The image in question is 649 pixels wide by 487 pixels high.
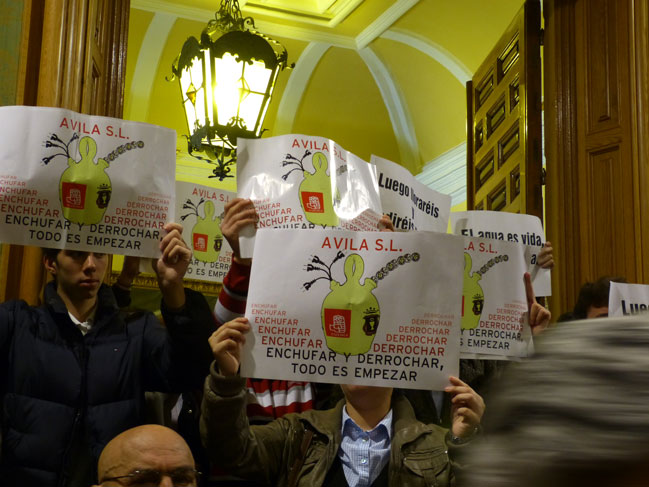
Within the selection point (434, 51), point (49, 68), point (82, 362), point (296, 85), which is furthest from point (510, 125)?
point (296, 85)

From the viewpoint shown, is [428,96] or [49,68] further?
[428,96]

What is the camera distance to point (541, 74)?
535 centimetres

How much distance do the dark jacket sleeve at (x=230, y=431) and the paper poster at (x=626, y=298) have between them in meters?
1.58

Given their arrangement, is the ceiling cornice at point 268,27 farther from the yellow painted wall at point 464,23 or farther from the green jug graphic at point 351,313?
the green jug graphic at point 351,313

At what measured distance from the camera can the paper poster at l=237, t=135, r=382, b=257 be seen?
9.47 feet

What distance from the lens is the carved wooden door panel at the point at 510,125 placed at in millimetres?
5211

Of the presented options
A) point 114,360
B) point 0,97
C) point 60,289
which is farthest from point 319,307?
point 0,97

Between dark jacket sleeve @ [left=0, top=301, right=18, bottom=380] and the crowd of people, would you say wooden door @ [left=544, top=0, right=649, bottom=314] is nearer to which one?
the crowd of people

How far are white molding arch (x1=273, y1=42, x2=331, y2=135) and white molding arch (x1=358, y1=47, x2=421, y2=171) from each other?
19.2 inches

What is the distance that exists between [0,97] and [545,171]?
308 centimetres

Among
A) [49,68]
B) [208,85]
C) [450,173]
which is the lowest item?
[49,68]

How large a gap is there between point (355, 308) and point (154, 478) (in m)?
0.71

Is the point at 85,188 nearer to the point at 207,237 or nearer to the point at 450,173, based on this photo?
the point at 207,237

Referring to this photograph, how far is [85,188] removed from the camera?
2.75m
